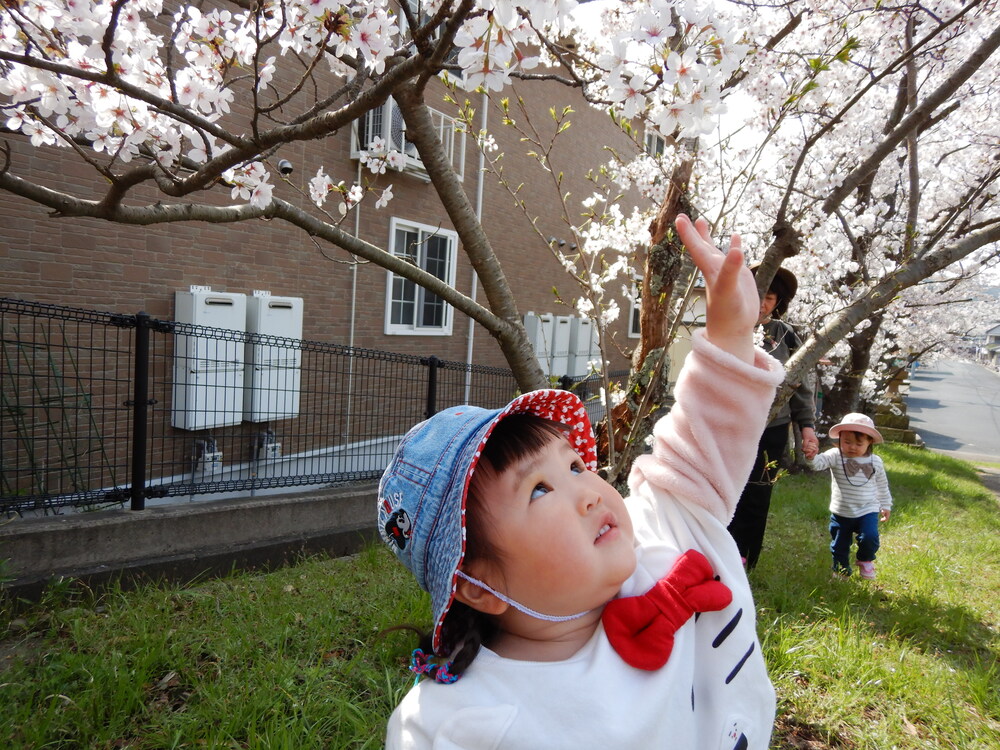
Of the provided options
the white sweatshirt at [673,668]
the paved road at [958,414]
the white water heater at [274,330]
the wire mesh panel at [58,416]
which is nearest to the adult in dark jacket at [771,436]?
the white sweatshirt at [673,668]

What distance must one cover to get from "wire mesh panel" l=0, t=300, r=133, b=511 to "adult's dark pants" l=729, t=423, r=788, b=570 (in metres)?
3.86

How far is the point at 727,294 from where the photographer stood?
1.20 metres

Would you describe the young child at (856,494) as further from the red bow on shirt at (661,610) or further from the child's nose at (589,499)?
the child's nose at (589,499)

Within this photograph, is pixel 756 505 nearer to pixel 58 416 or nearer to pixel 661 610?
pixel 661 610

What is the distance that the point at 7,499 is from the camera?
353 cm

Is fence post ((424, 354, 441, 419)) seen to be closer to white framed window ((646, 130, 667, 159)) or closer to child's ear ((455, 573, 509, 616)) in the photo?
white framed window ((646, 130, 667, 159))

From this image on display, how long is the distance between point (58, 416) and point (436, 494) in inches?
184

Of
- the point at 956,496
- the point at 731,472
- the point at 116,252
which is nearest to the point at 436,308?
the point at 116,252

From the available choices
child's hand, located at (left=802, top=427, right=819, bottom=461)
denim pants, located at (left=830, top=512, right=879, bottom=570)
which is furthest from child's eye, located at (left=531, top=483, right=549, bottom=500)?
denim pants, located at (left=830, top=512, right=879, bottom=570)

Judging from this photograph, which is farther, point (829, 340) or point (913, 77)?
point (913, 77)

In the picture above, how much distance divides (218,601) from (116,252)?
11.9ft

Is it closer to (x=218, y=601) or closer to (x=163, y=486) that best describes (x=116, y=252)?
(x=163, y=486)

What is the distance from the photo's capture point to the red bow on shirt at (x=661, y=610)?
45.0 inches

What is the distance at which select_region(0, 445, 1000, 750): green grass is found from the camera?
2.32 metres
